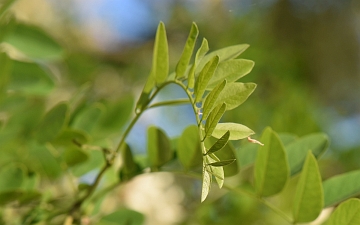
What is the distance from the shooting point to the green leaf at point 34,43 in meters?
0.48

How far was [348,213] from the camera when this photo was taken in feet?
0.82

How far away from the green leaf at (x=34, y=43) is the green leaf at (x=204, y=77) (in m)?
0.30

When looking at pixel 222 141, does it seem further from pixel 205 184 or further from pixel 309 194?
pixel 309 194

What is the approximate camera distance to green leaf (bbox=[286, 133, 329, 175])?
34 cm

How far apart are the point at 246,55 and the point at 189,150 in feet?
1.17

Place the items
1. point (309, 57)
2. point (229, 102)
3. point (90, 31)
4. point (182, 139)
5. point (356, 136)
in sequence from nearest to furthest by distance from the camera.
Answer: point (229, 102), point (182, 139), point (356, 136), point (309, 57), point (90, 31)

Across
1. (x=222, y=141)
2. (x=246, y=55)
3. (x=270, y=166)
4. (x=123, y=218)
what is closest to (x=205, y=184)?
(x=222, y=141)

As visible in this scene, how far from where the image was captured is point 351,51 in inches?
53.2

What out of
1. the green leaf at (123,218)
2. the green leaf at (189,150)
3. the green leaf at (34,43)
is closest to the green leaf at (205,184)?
the green leaf at (189,150)

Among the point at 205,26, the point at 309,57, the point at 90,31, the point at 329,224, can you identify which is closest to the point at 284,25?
the point at 309,57

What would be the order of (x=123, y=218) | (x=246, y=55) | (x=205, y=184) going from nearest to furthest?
1. (x=205, y=184)
2. (x=123, y=218)
3. (x=246, y=55)

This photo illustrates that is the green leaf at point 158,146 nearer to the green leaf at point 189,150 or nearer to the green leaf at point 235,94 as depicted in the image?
the green leaf at point 189,150

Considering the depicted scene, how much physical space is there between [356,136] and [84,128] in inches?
27.1

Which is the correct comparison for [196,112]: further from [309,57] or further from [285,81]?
[309,57]
